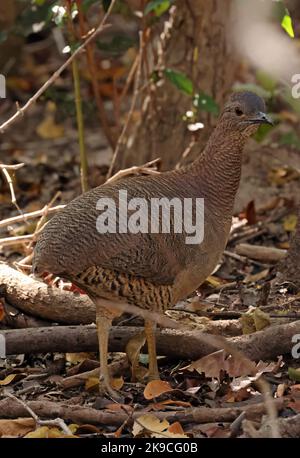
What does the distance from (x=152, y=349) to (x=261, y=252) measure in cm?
169

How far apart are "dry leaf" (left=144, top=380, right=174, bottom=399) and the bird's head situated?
51.2 inches

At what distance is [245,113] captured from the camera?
4.71m

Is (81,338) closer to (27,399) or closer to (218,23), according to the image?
(27,399)

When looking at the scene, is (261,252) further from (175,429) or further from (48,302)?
(175,429)

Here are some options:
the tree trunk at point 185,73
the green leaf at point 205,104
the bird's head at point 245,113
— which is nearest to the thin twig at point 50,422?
the bird's head at point 245,113

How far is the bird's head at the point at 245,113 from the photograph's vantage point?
15.4 feet

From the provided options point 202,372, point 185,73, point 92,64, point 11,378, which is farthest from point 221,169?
point 185,73

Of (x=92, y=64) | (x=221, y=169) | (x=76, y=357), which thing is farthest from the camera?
(x=92, y=64)

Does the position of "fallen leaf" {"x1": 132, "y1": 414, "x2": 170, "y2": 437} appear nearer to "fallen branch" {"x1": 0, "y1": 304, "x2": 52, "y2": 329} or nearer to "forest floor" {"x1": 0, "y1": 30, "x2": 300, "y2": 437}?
"forest floor" {"x1": 0, "y1": 30, "x2": 300, "y2": 437}

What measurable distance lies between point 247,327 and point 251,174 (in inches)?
111

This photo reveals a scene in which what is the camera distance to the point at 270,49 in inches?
357

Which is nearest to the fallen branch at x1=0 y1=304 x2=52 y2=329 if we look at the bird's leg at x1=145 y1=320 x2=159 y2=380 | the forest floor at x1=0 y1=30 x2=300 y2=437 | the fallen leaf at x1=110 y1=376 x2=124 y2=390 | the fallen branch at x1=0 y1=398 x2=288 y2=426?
the forest floor at x1=0 y1=30 x2=300 y2=437

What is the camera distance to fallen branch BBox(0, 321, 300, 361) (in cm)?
451

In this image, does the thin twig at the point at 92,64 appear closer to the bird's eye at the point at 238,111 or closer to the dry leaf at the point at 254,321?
the bird's eye at the point at 238,111
